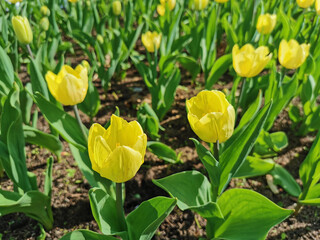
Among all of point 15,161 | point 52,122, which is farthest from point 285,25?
point 15,161

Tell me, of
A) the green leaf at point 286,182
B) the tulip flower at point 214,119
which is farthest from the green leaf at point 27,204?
the green leaf at point 286,182

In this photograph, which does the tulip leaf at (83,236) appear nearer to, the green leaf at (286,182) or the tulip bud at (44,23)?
the green leaf at (286,182)

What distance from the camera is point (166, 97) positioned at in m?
2.03

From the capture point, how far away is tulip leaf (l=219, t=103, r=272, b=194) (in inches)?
44.8

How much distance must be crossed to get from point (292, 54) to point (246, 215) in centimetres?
95

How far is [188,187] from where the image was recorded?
4.43ft

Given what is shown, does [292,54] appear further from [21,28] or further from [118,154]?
[21,28]

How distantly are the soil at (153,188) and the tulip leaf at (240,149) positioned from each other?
0.51 m

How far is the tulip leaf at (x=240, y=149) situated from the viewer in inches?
44.8

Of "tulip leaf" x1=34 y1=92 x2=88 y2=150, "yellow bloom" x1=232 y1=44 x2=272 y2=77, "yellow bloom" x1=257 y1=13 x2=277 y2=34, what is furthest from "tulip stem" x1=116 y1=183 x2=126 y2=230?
"yellow bloom" x1=257 y1=13 x2=277 y2=34

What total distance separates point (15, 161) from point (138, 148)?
72cm

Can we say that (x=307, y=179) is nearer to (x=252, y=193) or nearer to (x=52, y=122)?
(x=252, y=193)

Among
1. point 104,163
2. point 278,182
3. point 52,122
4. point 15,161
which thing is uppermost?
point 104,163

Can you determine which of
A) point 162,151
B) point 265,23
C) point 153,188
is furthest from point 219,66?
point 153,188
